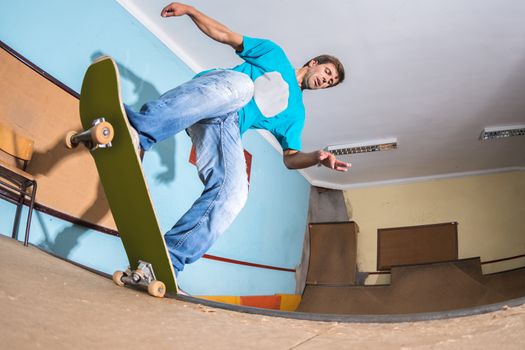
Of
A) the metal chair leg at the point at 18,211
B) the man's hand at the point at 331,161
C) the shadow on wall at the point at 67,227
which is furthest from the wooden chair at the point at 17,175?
the man's hand at the point at 331,161

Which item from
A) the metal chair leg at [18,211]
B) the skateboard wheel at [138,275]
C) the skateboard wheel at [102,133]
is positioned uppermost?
the skateboard wheel at [102,133]

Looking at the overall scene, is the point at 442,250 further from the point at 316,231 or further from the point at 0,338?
the point at 0,338

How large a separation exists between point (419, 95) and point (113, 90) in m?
3.71

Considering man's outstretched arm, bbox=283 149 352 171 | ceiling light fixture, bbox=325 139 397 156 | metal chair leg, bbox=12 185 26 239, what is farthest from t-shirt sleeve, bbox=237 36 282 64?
ceiling light fixture, bbox=325 139 397 156

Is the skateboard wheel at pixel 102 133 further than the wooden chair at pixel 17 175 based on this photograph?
No

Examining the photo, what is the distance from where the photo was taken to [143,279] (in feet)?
4.82

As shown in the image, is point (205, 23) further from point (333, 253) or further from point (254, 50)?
point (333, 253)

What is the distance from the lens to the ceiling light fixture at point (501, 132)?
5.02m

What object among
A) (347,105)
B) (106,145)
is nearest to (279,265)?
(347,105)

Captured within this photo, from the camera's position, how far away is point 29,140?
2.21 meters

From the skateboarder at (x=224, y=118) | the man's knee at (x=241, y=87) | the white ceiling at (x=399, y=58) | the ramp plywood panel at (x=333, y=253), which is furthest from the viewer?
the ramp plywood panel at (x=333, y=253)

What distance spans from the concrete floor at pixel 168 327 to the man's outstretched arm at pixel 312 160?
2.45 feet

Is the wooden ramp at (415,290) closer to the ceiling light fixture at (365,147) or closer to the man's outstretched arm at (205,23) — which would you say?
the ceiling light fixture at (365,147)

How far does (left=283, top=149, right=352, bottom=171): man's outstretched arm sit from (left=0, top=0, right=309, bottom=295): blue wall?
4.19 ft
